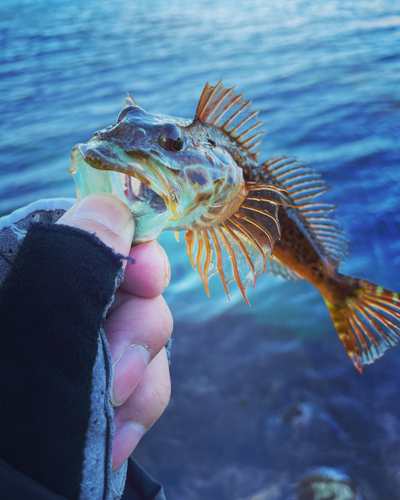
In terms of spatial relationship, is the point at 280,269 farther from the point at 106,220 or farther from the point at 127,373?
the point at 106,220

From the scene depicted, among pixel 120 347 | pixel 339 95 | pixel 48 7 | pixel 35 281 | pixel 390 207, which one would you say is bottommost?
pixel 390 207

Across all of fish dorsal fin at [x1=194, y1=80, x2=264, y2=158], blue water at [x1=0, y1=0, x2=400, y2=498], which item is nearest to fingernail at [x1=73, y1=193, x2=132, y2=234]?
fish dorsal fin at [x1=194, y1=80, x2=264, y2=158]

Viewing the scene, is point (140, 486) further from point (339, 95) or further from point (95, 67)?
point (95, 67)

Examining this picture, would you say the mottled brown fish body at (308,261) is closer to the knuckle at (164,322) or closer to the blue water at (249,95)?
the blue water at (249,95)

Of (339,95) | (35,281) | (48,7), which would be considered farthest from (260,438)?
(48,7)

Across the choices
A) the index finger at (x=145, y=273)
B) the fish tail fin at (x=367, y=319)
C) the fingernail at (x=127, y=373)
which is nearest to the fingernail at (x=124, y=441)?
the fingernail at (x=127, y=373)

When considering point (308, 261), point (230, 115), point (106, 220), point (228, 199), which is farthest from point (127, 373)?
point (308, 261)

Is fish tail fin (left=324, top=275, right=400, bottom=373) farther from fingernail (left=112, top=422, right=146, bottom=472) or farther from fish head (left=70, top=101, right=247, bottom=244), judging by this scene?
fingernail (left=112, top=422, right=146, bottom=472)

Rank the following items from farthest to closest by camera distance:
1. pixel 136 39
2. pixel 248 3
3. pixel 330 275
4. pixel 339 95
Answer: pixel 248 3 → pixel 136 39 → pixel 339 95 → pixel 330 275
